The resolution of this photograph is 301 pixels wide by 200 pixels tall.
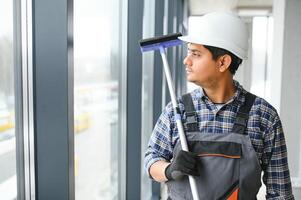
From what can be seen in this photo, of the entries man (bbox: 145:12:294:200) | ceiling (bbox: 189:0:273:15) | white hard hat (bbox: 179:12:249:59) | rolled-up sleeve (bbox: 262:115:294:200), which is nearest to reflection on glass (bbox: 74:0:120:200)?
man (bbox: 145:12:294:200)

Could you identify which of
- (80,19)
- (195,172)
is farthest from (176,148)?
(80,19)

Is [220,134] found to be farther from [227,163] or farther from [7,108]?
[7,108]

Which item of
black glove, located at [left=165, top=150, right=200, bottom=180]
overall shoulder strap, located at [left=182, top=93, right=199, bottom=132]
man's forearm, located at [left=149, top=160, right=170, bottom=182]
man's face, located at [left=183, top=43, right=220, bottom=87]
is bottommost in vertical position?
man's forearm, located at [left=149, top=160, right=170, bottom=182]

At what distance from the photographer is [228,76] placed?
1273 millimetres

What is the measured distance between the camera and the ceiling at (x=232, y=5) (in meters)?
7.03

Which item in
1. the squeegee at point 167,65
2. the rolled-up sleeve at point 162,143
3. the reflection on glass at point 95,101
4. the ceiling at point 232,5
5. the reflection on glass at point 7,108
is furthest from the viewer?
the ceiling at point 232,5

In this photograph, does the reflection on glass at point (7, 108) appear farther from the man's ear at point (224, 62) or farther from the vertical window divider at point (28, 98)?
the man's ear at point (224, 62)

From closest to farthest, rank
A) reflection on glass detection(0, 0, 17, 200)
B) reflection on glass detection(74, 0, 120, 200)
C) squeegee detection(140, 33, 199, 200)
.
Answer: reflection on glass detection(0, 0, 17, 200)
squeegee detection(140, 33, 199, 200)
reflection on glass detection(74, 0, 120, 200)

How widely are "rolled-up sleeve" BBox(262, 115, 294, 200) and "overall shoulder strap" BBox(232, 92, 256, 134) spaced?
0.09 metres

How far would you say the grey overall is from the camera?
1130 millimetres

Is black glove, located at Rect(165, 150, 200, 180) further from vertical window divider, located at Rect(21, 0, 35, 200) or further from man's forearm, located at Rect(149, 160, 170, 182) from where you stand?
vertical window divider, located at Rect(21, 0, 35, 200)

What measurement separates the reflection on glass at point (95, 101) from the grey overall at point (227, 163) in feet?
1.99

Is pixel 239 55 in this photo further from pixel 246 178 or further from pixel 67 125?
pixel 67 125

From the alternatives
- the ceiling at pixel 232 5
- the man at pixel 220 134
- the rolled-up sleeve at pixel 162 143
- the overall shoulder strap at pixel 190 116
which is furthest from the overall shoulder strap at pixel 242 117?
the ceiling at pixel 232 5
